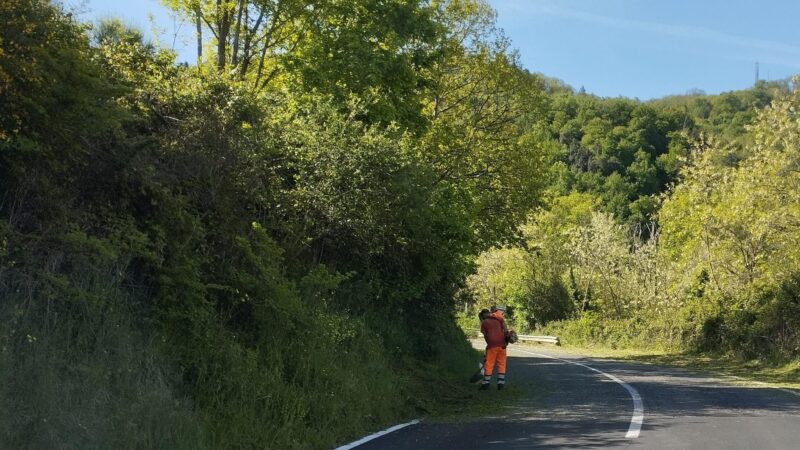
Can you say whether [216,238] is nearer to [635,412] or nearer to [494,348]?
[635,412]

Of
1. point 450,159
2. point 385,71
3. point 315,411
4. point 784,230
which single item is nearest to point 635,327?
point 784,230

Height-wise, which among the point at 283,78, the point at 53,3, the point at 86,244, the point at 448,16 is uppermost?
the point at 448,16

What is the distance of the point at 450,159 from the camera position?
24766mm

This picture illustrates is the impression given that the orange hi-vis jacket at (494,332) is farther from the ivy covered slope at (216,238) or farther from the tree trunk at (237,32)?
the tree trunk at (237,32)

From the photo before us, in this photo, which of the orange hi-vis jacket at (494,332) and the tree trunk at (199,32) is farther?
the tree trunk at (199,32)

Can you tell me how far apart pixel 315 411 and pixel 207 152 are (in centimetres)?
383

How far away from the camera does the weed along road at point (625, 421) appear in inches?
380

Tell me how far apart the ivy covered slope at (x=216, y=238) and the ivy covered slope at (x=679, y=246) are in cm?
882

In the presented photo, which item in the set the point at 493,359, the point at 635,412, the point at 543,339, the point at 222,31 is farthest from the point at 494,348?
the point at 543,339

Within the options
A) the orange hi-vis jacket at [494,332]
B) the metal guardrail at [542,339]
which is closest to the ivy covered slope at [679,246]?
the metal guardrail at [542,339]

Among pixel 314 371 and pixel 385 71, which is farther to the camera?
pixel 385 71

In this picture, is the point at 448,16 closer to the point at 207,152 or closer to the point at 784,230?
the point at 784,230

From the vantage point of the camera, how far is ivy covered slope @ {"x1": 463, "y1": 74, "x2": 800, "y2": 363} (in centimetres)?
2642

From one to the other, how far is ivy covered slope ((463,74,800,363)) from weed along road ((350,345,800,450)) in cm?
826
